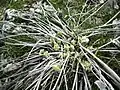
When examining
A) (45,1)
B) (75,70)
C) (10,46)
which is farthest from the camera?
(45,1)

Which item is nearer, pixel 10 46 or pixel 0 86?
pixel 0 86

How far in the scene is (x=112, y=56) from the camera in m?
1.62

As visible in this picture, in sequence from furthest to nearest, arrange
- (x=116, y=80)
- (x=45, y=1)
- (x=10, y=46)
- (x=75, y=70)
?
(x=45, y=1), (x=10, y=46), (x=75, y=70), (x=116, y=80)

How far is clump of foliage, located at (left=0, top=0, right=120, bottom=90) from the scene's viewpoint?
151 centimetres

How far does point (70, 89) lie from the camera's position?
1.53m

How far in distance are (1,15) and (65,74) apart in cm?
79

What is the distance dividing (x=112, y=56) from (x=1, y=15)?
0.85 m

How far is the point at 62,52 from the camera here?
1602 mm

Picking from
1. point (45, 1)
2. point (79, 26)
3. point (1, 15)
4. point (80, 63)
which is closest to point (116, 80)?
Result: point (80, 63)

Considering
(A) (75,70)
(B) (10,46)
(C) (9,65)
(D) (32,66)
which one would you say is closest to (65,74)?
(A) (75,70)

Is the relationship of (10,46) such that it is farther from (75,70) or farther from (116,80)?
(116,80)

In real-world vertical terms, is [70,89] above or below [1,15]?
below

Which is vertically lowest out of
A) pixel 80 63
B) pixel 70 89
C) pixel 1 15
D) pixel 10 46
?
pixel 70 89

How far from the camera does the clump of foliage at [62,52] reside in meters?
1.51
